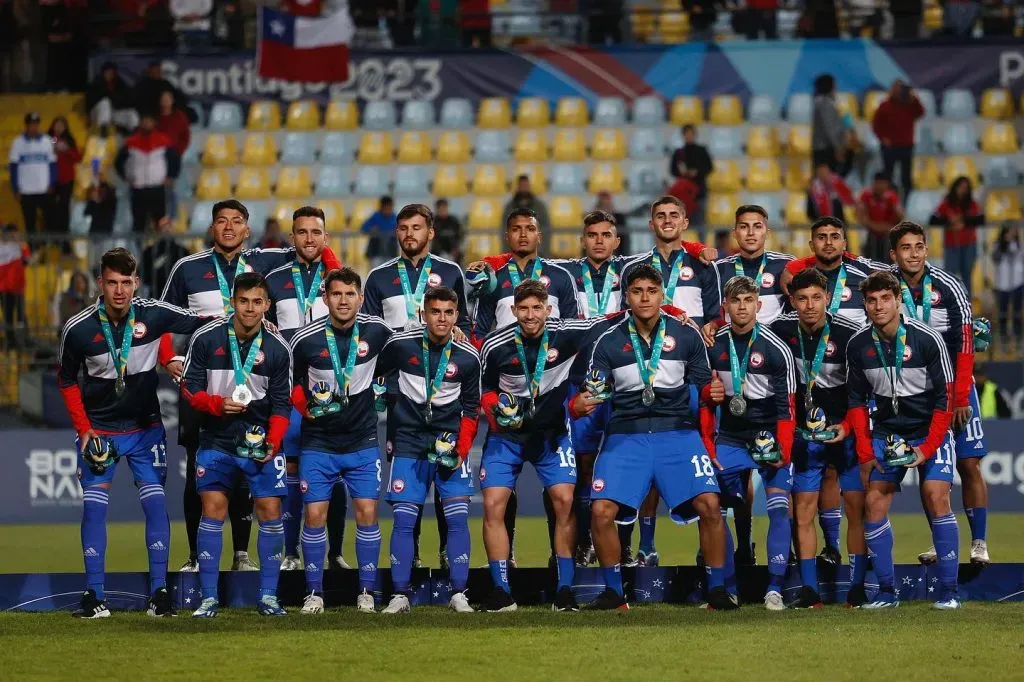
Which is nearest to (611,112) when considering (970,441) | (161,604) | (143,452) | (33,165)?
(33,165)

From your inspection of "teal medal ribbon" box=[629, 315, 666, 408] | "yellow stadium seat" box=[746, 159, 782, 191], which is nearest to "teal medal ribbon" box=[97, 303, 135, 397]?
"teal medal ribbon" box=[629, 315, 666, 408]

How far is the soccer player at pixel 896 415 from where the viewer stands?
9.33 metres

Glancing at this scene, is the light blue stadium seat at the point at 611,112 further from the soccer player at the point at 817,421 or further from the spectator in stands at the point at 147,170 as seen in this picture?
the soccer player at the point at 817,421

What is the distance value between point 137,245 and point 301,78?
505 centimetres

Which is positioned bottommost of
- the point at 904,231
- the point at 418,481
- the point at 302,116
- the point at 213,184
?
the point at 418,481

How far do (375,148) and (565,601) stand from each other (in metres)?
12.2

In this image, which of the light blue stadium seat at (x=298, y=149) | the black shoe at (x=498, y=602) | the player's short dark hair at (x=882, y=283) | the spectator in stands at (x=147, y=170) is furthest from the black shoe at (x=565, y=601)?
the light blue stadium seat at (x=298, y=149)

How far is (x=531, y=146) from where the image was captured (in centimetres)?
2048

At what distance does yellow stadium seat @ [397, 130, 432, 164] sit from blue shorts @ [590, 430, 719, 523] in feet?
38.2

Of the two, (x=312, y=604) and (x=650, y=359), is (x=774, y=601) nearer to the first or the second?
(x=650, y=359)

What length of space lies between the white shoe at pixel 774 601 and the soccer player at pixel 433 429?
173 centimetres

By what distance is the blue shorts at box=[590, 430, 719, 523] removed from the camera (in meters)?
9.24

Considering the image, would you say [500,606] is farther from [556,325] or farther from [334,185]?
[334,185]

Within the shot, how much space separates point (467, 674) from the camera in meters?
7.64
